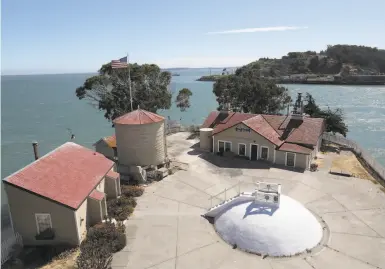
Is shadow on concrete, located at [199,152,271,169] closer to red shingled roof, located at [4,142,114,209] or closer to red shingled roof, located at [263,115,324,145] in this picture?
red shingled roof, located at [263,115,324,145]

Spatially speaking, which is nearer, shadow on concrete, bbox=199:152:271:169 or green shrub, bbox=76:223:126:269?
green shrub, bbox=76:223:126:269

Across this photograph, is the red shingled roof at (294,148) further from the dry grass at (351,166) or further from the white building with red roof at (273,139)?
the dry grass at (351,166)

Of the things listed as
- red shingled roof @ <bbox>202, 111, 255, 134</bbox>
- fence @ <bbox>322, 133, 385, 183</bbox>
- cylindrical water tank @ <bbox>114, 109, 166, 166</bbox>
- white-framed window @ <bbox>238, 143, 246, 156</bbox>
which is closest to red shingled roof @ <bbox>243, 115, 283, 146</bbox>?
red shingled roof @ <bbox>202, 111, 255, 134</bbox>

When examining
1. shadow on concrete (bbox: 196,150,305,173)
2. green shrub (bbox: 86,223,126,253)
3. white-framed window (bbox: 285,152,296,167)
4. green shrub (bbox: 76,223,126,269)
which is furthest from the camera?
shadow on concrete (bbox: 196,150,305,173)

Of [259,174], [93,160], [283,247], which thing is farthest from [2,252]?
[259,174]

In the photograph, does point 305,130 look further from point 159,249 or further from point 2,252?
point 2,252

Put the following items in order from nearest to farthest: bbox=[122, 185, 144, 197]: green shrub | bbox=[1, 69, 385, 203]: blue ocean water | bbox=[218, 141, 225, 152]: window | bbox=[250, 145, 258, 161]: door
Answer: bbox=[122, 185, 144, 197]: green shrub, bbox=[250, 145, 258, 161]: door, bbox=[218, 141, 225, 152]: window, bbox=[1, 69, 385, 203]: blue ocean water
